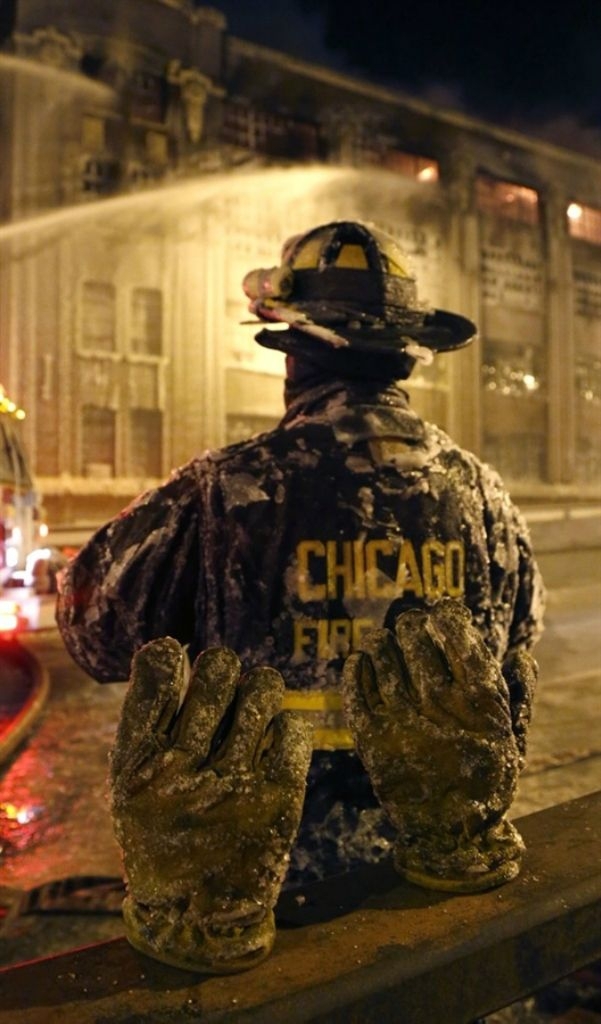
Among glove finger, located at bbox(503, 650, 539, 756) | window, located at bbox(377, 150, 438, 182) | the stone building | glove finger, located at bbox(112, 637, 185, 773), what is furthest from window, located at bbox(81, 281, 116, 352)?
glove finger, located at bbox(112, 637, 185, 773)

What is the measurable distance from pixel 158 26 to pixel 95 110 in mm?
2312

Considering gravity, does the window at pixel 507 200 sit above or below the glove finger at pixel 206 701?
above

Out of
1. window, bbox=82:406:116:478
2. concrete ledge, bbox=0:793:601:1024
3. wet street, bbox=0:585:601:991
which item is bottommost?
wet street, bbox=0:585:601:991

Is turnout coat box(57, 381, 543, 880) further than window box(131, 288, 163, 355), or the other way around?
window box(131, 288, 163, 355)

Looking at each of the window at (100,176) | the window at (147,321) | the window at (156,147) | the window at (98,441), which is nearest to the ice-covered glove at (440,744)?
the window at (98,441)

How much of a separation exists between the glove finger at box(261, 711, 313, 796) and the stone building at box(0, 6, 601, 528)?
14.3 m

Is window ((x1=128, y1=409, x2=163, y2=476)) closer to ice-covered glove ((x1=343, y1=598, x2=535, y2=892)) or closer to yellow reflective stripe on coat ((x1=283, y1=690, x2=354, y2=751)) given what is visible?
yellow reflective stripe on coat ((x1=283, y1=690, x2=354, y2=751))

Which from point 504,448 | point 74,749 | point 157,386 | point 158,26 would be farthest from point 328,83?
point 74,749

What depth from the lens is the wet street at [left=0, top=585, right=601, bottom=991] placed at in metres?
3.17

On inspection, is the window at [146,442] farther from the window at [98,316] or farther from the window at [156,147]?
the window at [156,147]

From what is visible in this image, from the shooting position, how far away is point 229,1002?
3.94 ft

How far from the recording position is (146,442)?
17.4 metres

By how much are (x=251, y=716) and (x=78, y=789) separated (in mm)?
3520

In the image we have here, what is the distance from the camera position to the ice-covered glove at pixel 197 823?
4.24ft
